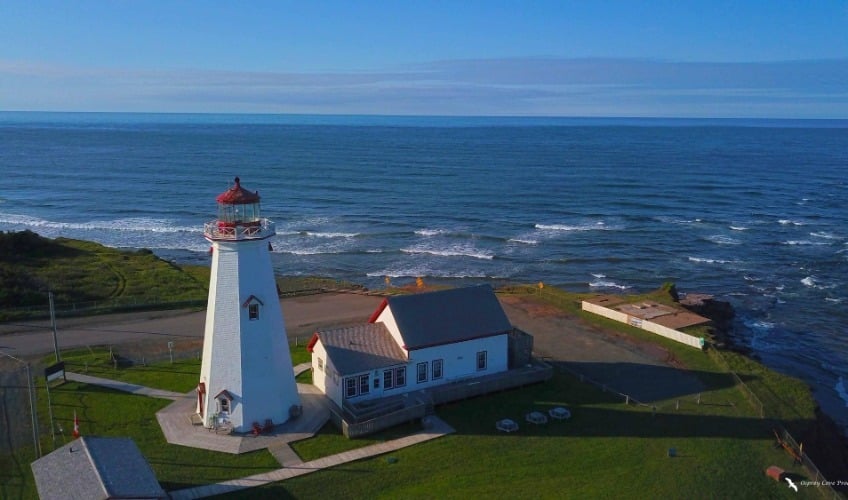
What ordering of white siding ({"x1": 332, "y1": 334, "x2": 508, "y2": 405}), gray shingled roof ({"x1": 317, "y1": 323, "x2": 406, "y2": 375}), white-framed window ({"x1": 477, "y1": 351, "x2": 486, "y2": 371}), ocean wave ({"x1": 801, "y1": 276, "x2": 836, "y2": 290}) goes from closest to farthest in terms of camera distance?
gray shingled roof ({"x1": 317, "y1": 323, "x2": 406, "y2": 375}), white siding ({"x1": 332, "y1": 334, "x2": 508, "y2": 405}), white-framed window ({"x1": 477, "y1": 351, "x2": 486, "y2": 371}), ocean wave ({"x1": 801, "y1": 276, "x2": 836, "y2": 290})

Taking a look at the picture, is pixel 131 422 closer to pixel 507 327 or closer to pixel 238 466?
pixel 238 466

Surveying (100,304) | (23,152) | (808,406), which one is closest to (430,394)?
(808,406)

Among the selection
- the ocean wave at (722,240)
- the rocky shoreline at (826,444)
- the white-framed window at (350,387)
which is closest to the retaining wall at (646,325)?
the rocky shoreline at (826,444)

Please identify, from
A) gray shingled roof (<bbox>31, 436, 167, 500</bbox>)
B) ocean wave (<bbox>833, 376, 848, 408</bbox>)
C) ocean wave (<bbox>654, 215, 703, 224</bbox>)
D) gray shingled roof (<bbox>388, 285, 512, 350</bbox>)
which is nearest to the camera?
gray shingled roof (<bbox>31, 436, 167, 500</bbox>)

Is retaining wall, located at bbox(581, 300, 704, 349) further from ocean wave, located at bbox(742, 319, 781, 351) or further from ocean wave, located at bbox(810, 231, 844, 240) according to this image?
ocean wave, located at bbox(810, 231, 844, 240)

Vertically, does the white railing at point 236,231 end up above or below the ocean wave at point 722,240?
above

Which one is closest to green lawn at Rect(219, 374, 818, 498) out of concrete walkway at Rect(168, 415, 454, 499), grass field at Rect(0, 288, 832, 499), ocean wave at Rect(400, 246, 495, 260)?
grass field at Rect(0, 288, 832, 499)

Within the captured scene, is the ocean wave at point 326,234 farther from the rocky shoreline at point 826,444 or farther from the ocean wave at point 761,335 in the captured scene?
the rocky shoreline at point 826,444
